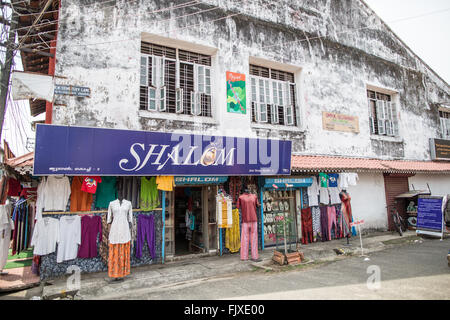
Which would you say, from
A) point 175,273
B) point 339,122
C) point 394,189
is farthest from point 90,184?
point 394,189

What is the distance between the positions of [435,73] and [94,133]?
17.9m

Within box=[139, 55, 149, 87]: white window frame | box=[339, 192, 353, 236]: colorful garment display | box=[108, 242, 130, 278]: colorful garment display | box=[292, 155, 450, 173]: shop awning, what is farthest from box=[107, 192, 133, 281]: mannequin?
box=[339, 192, 353, 236]: colorful garment display

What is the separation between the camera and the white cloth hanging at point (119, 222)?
6.46 meters

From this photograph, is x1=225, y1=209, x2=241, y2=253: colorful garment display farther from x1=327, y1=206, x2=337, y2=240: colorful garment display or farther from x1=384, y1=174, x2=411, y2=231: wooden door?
x1=384, y1=174, x2=411, y2=231: wooden door

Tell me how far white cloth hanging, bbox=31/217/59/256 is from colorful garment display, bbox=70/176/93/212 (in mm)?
526

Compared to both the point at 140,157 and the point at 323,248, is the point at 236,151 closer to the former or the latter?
the point at 140,157

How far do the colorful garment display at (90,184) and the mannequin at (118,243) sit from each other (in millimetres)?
673

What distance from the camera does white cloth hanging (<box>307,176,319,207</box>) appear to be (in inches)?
408

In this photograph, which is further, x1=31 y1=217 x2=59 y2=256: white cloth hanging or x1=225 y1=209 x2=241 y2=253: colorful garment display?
x1=225 y1=209 x2=241 y2=253: colorful garment display

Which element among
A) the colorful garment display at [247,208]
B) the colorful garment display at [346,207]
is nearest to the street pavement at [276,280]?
the colorful garment display at [247,208]

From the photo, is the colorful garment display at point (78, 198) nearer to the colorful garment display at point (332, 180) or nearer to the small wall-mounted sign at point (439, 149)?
the colorful garment display at point (332, 180)

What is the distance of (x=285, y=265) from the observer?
24.7ft

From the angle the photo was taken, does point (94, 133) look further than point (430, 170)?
No
